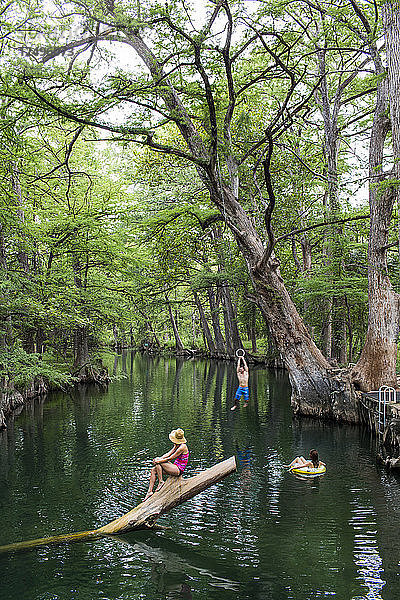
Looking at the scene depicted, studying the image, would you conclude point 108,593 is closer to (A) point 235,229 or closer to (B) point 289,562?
(B) point 289,562

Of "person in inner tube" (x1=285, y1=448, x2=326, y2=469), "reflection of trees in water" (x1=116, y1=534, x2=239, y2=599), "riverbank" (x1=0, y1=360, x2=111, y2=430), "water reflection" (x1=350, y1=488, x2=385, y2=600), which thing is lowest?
"reflection of trees in water" (x1=116, y1=534, x2=239, y2=599)

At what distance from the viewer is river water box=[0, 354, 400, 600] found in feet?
19.5

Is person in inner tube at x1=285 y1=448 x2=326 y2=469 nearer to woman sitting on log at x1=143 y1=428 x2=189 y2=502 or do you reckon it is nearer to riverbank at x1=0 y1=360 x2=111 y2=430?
woman sitting on log at x1=143 y1=428 x2=189 y2=502

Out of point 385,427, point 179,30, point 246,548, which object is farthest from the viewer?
point 385,427

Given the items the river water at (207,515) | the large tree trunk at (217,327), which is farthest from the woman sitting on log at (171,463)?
the large tree trunk at (217,327)

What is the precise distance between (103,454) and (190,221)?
8301 millimetres

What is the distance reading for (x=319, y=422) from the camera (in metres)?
15.4

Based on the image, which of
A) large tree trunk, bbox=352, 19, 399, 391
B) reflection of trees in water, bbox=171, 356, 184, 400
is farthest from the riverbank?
large tree trunk, bbox=352, 19, 399, 391

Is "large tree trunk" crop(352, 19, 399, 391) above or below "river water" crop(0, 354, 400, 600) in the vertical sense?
above

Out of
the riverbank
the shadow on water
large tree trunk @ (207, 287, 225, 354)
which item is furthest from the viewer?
large tree trunk @ (207, 287, 225, 354)

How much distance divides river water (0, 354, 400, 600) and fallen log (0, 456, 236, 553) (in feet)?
0.39

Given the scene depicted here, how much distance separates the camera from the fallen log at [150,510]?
22.2 ft

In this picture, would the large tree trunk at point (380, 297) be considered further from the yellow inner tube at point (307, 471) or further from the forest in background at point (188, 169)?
the yellow inner tube at point (307, 471)

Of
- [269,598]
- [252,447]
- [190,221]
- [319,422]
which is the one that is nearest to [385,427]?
[252,447]
